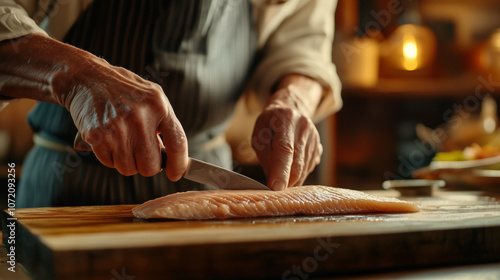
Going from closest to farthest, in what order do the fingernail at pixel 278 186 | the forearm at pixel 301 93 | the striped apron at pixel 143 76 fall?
the fingernail at pixel 278 186
the striped apron at pixel 143 76
the forearm at pixel 301 93

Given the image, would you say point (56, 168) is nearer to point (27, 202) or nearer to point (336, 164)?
point (27, 202)

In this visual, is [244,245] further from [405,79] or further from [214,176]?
[405,79]

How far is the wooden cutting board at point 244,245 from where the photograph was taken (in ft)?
2.54

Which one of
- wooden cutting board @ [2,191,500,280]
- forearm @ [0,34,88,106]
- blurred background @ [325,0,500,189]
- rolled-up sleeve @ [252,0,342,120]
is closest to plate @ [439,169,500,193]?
rolled-up sleeve @ [252,0,342,120]

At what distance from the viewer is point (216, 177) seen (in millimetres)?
1266

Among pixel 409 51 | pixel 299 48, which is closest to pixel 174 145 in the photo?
pixel 299 48

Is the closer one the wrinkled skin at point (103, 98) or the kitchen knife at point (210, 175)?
the wrinkled skin at point (103, 98)

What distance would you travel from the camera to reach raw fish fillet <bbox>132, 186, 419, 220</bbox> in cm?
109

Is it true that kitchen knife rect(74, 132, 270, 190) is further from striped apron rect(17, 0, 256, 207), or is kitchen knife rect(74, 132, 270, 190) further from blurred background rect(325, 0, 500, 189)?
blurred background rect(325, 0, 500, 189)

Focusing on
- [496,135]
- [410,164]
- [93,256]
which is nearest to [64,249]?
[93,256]

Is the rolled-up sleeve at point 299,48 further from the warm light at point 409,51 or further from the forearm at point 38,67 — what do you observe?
the warm light at point 409,51

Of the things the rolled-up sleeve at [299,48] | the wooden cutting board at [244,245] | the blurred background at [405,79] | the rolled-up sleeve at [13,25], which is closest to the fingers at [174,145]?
the wooden cutting board at [244,245]

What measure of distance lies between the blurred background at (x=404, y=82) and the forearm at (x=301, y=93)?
134 cm

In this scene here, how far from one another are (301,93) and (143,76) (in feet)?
1.63
